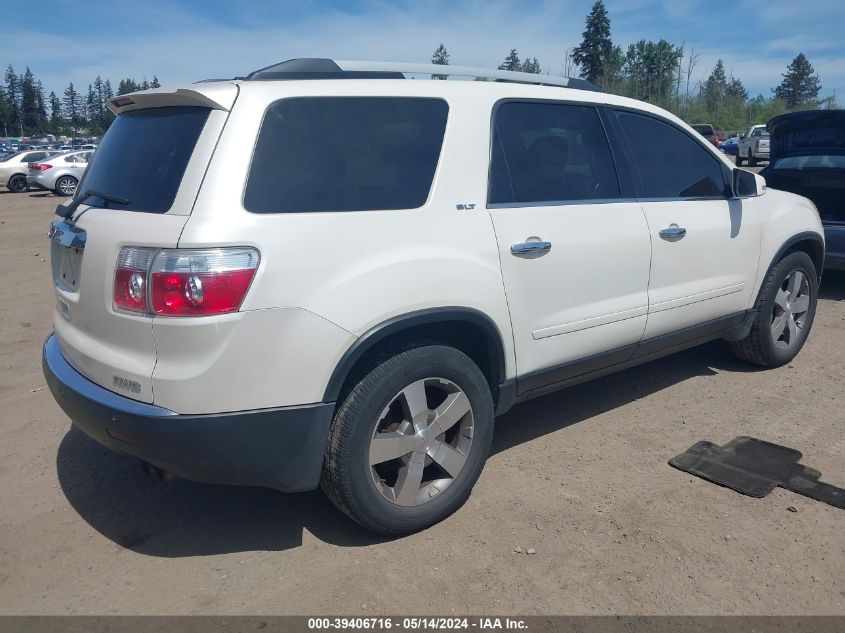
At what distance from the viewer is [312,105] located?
9.27 feet

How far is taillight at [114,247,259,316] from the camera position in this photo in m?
2.48

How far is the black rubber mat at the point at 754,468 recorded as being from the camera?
345 centimetres

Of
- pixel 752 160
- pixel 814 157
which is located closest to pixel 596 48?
pixel 752 160

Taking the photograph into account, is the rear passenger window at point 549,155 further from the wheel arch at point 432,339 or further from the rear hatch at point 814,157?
the rear hatch at point 814,157

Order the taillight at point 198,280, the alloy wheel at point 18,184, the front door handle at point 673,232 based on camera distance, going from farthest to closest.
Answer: the alloy wheel at point 18,184, the front door handle at point 673,232, the taillight at point 198,280

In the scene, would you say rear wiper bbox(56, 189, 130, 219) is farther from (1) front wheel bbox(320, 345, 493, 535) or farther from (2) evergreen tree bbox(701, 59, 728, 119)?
(2) evergreen tree bbox(701, 59, 728, 119)

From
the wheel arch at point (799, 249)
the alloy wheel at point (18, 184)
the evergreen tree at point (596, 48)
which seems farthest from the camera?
the evergreen tree at point (596, 48)

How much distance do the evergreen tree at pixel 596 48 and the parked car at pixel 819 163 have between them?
65.9 m

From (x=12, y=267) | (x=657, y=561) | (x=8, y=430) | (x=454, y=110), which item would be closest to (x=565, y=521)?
(x=657, y=561)

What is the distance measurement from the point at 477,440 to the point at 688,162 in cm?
234

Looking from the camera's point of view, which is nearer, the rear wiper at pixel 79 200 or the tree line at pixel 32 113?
the rear wiper at pixel 79 200

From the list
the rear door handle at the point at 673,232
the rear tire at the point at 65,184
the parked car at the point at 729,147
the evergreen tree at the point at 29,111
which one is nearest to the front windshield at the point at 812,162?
the rear door handle at the point at 673,232

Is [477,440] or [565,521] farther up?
[477,440]

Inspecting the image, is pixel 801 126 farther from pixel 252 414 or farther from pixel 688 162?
pixel 252 414
